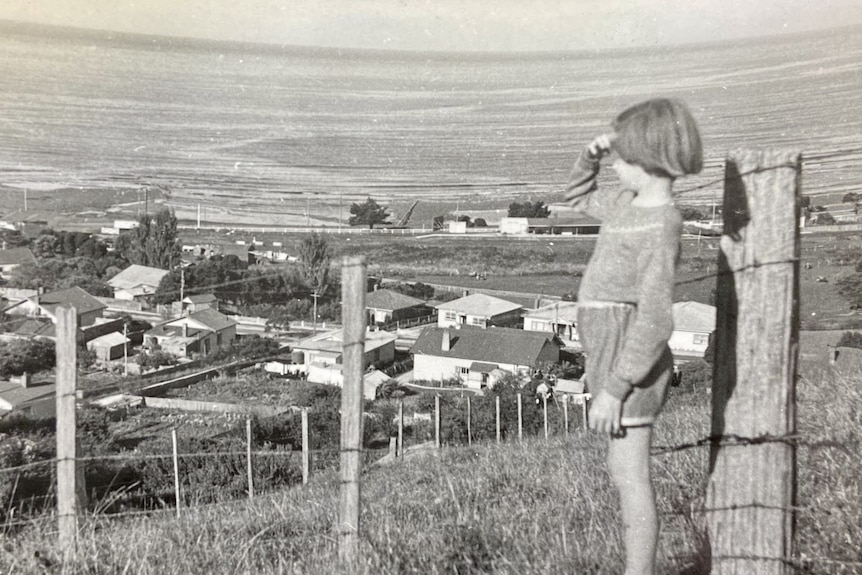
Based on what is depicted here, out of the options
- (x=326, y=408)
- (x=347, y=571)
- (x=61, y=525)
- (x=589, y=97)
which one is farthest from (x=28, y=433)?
(x=347, y=571)

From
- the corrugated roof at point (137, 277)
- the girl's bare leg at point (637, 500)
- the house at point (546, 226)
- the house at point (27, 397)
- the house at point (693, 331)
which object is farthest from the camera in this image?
the corrugated roof at point (137, 277)

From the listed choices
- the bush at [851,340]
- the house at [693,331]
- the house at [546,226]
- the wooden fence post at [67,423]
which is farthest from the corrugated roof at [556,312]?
the wooden fence post at [67,423]

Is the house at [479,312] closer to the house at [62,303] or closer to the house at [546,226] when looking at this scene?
the house at [546,226]

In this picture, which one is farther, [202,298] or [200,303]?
[202,298]

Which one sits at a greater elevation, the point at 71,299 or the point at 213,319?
the point at 71,299

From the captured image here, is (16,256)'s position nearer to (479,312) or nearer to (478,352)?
(479,312)

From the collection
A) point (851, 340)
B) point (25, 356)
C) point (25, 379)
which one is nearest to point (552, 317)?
point (851, 340)

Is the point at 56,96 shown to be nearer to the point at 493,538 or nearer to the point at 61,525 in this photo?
the point at 61,525
